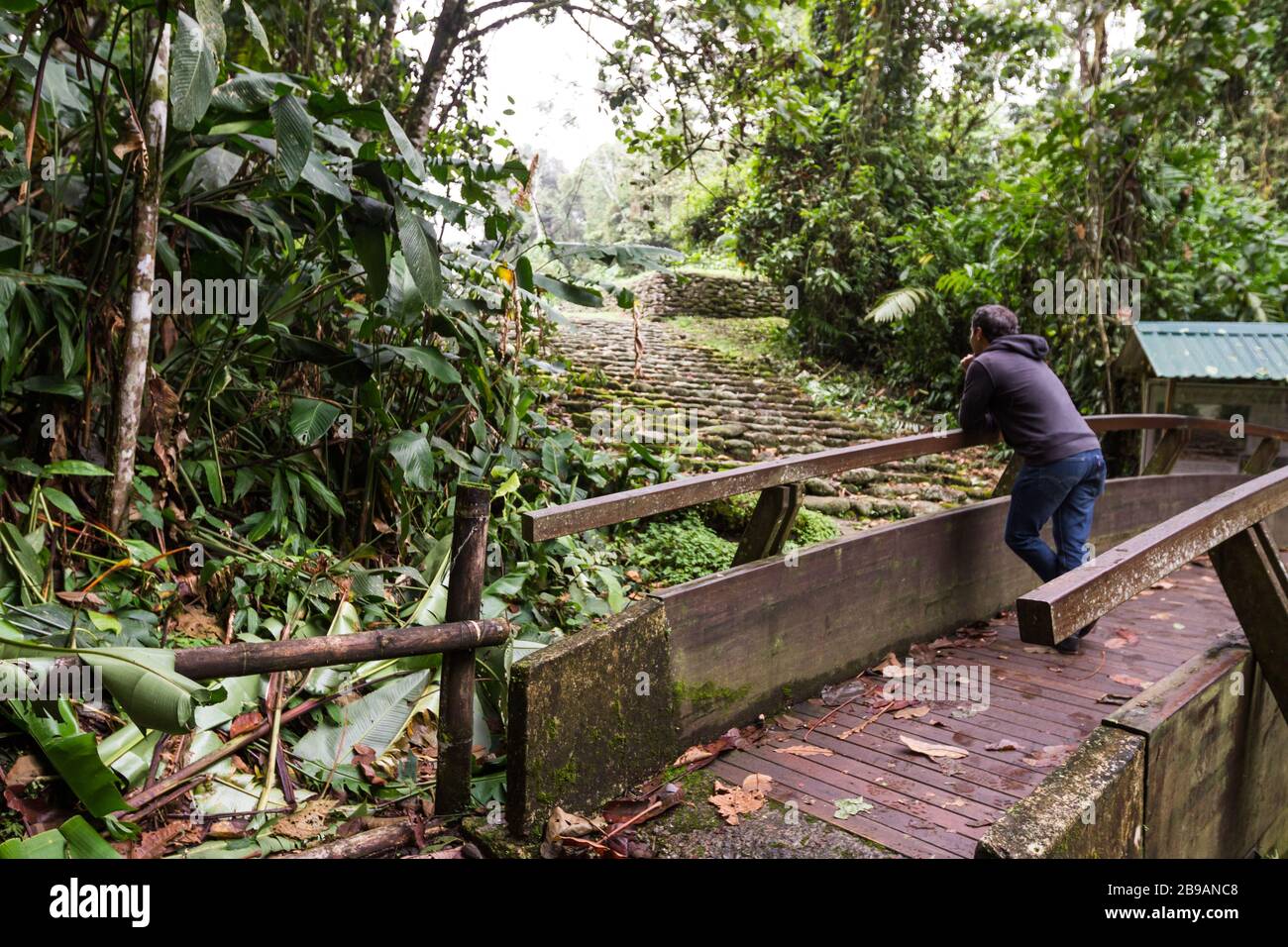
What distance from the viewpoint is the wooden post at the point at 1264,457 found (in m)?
6.38

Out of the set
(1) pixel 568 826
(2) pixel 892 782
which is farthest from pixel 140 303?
(2) pixel 892 782

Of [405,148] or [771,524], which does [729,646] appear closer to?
[771,524]

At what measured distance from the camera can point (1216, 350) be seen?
20.7 feet

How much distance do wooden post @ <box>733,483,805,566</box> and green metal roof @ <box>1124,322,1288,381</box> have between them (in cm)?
410

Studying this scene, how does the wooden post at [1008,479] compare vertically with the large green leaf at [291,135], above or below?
below

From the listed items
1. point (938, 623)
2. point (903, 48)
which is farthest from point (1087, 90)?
point (938, 623)

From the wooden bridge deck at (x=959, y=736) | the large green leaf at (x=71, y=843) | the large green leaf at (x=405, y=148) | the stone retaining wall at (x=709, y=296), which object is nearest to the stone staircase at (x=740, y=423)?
the large green leaf at (x=405, y=148)

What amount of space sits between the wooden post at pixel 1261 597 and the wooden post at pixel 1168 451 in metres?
3.88

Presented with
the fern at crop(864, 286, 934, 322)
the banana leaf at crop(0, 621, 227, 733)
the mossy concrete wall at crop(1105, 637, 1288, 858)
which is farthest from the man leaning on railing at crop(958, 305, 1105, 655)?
the fern at crop(864, 286, 934, 322)

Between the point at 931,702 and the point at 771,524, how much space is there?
0.96 metres

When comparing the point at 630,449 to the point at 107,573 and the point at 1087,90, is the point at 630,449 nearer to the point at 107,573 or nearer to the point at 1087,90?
the point at 107,573

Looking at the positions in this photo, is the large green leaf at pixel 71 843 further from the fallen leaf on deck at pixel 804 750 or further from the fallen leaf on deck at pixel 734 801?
the fallen leaf on deck at pixel 804 750

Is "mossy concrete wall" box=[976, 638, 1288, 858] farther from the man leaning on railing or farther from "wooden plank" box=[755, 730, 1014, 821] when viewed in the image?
the man leaning on railing

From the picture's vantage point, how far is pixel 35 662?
220 cm
